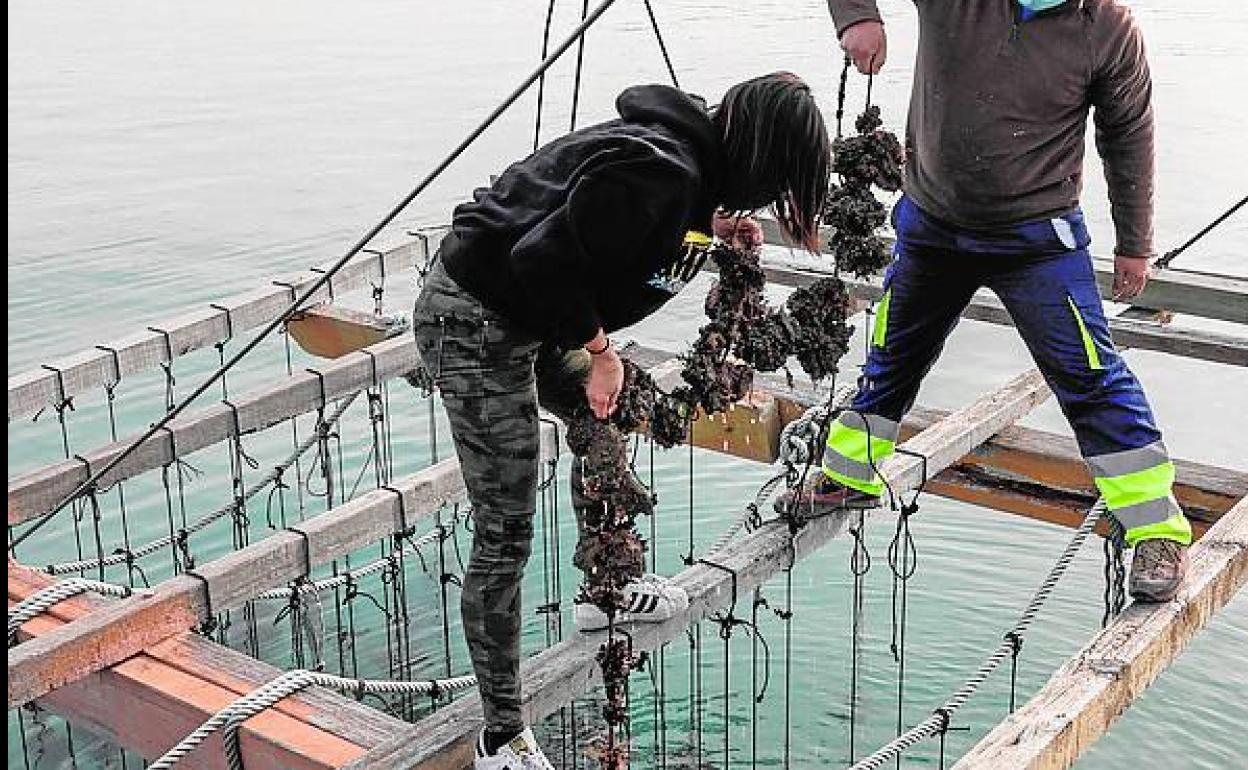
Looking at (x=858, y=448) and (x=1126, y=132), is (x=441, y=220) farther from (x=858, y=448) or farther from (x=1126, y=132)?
(x=1126, y=132)

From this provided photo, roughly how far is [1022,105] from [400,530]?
148 centimetres

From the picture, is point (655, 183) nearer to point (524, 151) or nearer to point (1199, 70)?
point (524, 151)

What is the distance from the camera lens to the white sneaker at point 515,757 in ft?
7.23

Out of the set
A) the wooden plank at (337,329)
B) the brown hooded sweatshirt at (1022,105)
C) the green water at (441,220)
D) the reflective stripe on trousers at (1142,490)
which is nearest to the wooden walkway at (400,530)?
the reflective stripe on trousers at (1142,490)

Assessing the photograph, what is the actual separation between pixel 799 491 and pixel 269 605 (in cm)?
242

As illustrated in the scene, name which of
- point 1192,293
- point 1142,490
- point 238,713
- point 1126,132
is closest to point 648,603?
point 238,713

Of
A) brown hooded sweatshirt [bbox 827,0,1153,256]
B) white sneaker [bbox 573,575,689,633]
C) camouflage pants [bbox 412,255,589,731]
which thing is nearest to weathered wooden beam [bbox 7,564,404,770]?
camouflage pants [bbox 412,255,589,731]

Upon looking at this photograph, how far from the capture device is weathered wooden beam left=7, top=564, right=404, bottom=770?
2.38 m

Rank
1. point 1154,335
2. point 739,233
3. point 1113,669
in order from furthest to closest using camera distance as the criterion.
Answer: point 1154,335
point 1113,669
point 739,233

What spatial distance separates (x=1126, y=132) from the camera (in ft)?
8.48

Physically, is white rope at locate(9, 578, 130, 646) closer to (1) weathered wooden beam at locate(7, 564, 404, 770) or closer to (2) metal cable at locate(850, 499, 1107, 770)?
(1) weathered wooden beam at locate(7, 564, 404, 770)

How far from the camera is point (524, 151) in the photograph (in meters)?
9.58

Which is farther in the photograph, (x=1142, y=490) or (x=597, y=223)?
(x=1142, y=490)

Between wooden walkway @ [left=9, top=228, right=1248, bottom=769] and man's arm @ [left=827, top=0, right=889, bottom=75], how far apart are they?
2.97ft
